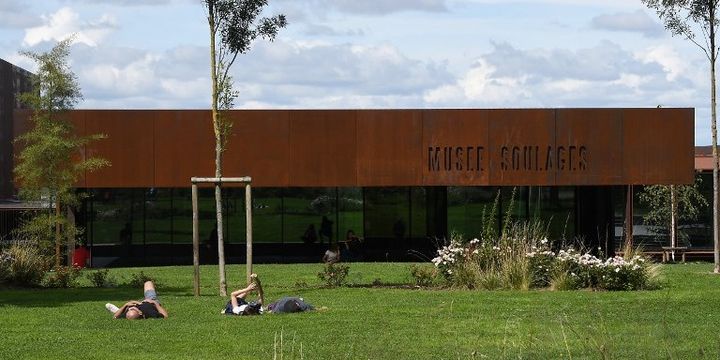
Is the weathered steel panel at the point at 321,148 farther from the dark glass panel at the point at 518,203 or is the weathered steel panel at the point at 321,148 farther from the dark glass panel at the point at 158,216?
the dark glass panel at the point at 518,203

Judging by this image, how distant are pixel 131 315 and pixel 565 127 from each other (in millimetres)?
21504

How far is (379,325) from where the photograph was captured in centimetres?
1772

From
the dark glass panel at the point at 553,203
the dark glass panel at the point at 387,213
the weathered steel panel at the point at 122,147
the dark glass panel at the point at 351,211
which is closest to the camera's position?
the weathered steel panel at the point at 122,147

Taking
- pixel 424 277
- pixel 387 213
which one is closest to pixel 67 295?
pixel 424 277

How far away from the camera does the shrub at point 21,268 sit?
27.4 m

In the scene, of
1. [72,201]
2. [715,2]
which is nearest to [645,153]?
[715,2]

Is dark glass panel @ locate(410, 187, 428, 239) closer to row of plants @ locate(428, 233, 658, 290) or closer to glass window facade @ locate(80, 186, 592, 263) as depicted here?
glass window facade @ locate(80, 186, 592, 263)

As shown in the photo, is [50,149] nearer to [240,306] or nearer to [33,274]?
[33,274]

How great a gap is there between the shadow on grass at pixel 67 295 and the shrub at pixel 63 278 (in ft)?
1.50

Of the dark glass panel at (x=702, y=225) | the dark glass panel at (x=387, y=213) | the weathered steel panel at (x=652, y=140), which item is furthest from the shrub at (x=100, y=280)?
the dark glass panel at (x=702, y=225)

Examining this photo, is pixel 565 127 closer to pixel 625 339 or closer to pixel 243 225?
pixel 243 225

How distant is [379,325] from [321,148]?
20.1 m

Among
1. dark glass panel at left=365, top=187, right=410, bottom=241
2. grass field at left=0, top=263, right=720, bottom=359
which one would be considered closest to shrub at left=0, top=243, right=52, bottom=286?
grass field at left=0, top=263, right=720, bottom=359

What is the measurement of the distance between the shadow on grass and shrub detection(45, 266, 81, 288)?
46cm
